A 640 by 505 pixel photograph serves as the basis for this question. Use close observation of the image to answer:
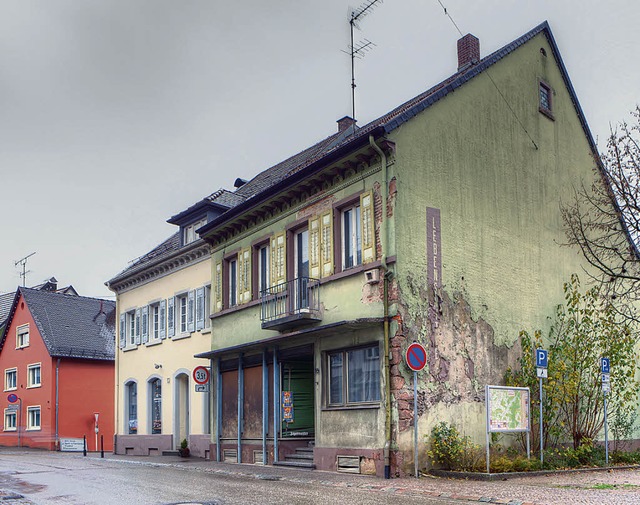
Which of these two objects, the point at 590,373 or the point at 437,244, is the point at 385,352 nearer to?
the point at 437,244

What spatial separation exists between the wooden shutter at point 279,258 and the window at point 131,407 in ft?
40.3

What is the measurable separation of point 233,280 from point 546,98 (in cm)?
1101

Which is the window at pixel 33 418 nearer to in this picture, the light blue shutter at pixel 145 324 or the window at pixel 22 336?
the window at pixel 22 336

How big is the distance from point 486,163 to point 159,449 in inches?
634

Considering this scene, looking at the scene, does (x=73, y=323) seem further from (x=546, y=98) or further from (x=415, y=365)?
(x=415, y=365)

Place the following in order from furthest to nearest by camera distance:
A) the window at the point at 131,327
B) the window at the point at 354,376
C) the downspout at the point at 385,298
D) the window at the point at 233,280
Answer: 1. the window at the point at 131,327
2. the window at the point at 233,280
3. the window at the point at 354,376
4. the downspout at the point at 385,298

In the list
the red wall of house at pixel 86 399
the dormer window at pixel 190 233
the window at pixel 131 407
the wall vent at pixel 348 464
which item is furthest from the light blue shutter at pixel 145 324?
the wall vent at pixel 348 464

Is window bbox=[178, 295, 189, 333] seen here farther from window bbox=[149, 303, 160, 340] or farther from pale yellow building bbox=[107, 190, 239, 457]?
window bbox=[149, 303, 160, 340]

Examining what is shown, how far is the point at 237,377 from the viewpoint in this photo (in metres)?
23.6

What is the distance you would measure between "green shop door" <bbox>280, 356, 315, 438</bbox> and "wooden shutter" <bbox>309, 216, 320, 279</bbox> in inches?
101

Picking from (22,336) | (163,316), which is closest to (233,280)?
(163,316)

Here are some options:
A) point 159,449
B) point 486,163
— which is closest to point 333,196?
point 486,163

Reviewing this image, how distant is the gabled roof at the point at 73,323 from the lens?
137 feet

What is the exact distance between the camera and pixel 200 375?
79.9ft
